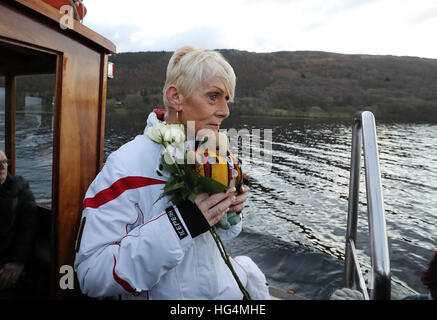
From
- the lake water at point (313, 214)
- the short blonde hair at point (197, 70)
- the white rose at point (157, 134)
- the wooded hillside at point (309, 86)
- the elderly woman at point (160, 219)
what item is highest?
the wooded hillside at point (309, 86)

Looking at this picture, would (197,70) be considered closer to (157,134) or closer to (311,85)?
(157,134)

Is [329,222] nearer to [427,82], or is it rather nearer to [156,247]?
[156,247]

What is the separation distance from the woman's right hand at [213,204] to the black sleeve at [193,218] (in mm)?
19

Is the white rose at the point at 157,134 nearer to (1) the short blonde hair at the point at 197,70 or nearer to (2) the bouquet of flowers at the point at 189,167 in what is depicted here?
(2) the bouquet of flowers at the point at 189,167

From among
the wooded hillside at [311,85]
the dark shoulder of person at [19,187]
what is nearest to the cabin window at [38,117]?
the dark shoulder of person at [19,187]

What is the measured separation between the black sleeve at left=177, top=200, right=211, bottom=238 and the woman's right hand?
2cm

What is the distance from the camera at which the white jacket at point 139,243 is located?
1.21 meters

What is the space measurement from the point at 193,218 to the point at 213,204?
108mm

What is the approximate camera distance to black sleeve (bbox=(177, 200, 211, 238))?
125cm

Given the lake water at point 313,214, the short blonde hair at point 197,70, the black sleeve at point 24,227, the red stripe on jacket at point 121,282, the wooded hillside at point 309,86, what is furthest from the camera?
the wooded hillside at point 309,86

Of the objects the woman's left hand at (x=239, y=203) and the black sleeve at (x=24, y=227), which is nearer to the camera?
the woman's left hand at (x=239, y=203)

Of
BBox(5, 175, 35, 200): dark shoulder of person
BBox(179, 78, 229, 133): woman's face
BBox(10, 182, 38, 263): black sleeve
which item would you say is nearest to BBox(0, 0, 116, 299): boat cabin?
BBox(10, 182, 38, 263): black sleeve
